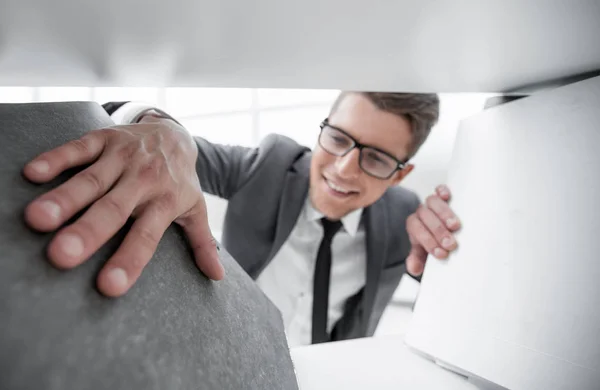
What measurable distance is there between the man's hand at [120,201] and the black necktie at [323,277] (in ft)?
3.60

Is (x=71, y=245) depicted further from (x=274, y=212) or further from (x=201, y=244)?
(x=274, y=212)

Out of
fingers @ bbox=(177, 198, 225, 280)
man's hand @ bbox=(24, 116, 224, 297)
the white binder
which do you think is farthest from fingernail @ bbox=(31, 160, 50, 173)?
the white binder

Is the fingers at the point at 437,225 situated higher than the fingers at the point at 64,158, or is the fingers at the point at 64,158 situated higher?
the fingers at the point at 64,158

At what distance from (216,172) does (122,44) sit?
1.00 metres

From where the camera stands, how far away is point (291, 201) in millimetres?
1328

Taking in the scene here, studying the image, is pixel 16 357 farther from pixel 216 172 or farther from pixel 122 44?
pixel 216 172

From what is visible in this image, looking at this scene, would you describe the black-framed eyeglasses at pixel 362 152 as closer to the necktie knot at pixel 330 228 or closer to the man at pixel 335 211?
the man at pixel 335 211

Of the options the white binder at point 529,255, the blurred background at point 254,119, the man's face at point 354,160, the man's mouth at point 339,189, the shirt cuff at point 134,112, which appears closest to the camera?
the white binder at point 529,255

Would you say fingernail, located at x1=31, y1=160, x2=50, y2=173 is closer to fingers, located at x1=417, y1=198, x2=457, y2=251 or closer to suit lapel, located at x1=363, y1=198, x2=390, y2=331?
fingers, located at x1=417, y1=198, x2=457, y2=251

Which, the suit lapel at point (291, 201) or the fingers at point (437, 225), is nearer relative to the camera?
the fingers at point (437, 225)

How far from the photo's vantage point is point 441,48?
29cm

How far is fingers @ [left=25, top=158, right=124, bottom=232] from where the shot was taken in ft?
0.67

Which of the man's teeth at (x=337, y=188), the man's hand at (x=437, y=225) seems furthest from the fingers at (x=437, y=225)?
the man's teeth at (x=337, y=188)

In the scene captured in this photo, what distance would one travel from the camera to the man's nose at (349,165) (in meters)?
1.24
